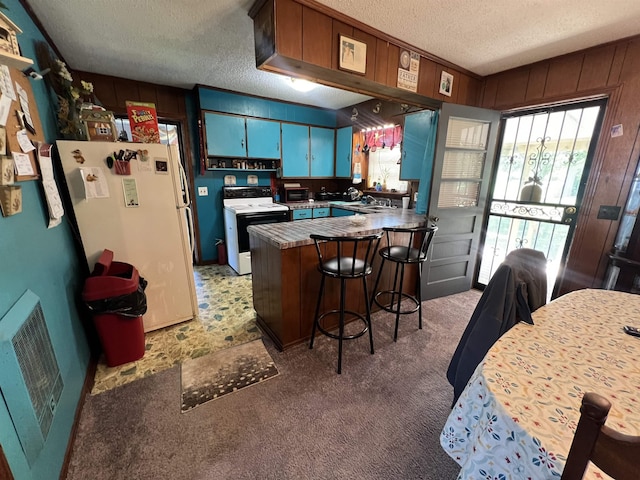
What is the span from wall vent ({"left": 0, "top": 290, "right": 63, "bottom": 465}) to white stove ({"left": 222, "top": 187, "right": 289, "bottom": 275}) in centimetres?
235

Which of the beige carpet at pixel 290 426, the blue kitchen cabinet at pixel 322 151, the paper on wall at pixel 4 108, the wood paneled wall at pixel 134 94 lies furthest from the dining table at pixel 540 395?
the wood paneled wall at pixel 134 94

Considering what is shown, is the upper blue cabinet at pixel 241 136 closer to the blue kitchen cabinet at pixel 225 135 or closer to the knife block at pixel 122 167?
the blue kitchen cabinet at pixel 225 135

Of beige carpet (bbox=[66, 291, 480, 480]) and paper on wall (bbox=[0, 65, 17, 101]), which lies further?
beige carpet (bbox=[66, 291, 480, 480])

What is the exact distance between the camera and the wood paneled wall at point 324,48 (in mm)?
1660

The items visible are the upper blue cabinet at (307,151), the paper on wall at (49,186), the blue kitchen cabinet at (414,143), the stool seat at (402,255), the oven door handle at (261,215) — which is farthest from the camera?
the upper blue cabinet at (307,151)

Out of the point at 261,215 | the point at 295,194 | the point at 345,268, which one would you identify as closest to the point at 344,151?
the point at 295,194

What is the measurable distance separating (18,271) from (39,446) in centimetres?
74

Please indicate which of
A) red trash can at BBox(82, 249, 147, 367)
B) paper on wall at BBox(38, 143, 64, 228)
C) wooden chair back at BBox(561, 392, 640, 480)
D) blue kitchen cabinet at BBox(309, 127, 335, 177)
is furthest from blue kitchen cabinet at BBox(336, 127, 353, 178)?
wooden chair back at BBox(561, 392, 640, 480)

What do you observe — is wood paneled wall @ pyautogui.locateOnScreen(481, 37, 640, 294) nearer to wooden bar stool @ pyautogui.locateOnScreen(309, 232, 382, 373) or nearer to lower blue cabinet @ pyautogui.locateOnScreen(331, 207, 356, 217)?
wooden bar stool @ pyautogui.locateOnScreen(309, 232, 382, 373)

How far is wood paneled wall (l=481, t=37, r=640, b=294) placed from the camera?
2109mm

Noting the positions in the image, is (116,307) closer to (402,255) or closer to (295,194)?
(402,255)

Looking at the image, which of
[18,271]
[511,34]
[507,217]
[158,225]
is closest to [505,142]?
[507,217]

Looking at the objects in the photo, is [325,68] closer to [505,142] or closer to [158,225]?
[158,225]

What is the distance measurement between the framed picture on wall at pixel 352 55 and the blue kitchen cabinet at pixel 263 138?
2.34m
